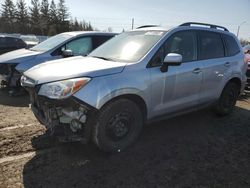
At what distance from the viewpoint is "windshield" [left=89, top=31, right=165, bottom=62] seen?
441cm

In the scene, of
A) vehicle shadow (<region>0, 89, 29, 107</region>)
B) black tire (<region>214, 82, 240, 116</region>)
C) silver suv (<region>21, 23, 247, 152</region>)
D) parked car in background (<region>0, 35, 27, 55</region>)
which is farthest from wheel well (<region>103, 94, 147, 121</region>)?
parked car in background (<region>0, 35, 27, 55</region>)

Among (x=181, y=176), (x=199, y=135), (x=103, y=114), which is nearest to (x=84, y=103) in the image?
(x=103, y=114)

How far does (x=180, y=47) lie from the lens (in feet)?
15.9

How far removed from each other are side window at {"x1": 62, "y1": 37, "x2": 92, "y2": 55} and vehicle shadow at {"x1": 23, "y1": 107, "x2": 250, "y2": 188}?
369 cm

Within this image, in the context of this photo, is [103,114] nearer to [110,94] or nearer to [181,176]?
[110,94]

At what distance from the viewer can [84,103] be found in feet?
11.6

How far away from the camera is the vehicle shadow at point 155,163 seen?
11.3ft

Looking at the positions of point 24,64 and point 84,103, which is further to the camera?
point 24,64

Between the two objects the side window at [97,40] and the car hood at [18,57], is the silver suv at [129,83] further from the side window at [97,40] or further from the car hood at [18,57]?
the side window at [97,40]

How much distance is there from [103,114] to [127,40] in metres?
1.73

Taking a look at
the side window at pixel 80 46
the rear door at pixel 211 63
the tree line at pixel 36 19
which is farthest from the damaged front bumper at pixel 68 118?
the tree line at pixel 36 19

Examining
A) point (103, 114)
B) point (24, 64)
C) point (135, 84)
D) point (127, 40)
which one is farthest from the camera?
point (24, 64)

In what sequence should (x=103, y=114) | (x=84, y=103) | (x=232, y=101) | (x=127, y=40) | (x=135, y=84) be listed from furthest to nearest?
(x=232, y=101) → (x=127, y=40) → (x=135, y=84) → (x=103, y=114) → (x=84, y=103)

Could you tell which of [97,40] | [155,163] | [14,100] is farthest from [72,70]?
[97,40]
